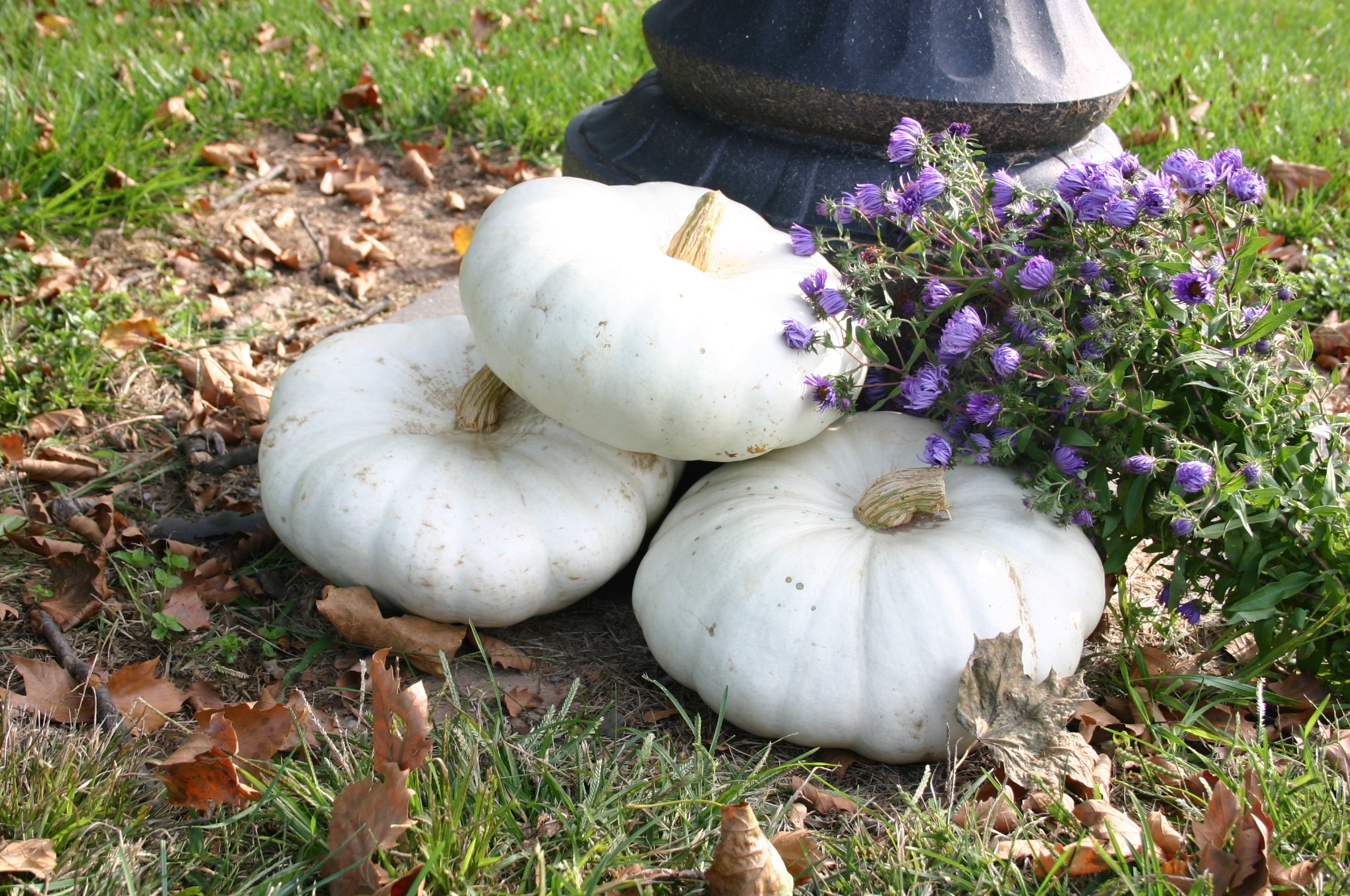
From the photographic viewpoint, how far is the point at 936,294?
2.02 meters

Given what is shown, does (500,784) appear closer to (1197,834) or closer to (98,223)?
(1197,834)

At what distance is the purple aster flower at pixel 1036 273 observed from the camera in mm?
1902

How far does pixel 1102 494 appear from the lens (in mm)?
2043

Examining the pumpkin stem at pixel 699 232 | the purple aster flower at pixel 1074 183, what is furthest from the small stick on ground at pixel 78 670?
the purple aster flower at pixel 1074 183

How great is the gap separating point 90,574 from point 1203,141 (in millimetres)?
4122

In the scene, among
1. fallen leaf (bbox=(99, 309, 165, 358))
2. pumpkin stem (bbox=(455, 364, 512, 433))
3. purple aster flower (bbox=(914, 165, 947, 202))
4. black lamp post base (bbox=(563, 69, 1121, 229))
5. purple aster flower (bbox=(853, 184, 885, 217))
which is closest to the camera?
purple aster flower (bbox=(914, 165, 947, 202))

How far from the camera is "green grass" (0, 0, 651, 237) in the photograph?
3512mm

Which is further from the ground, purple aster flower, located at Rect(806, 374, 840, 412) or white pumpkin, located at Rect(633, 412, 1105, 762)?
purple aster flower, located at Rect(806, 374, 840, 412)

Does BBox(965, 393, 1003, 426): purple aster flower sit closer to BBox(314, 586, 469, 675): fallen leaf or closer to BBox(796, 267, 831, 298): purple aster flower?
BBox(796, 267, 831, 298): purple aster flower

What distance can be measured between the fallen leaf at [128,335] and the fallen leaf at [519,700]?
5.68ft

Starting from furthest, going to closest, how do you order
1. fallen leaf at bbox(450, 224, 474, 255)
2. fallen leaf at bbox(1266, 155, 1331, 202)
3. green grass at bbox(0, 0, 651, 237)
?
fallen leaf at bbox(1266, 155, 1331, 202) → fallen leaf at bbox(450, 224, 474, 255) → green grass at bbox(0, 0, 651, 237)

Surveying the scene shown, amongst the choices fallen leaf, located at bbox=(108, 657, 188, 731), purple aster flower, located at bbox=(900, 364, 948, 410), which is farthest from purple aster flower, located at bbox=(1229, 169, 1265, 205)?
fallen leaf, located at bbox=(108, 657, 188, 731)

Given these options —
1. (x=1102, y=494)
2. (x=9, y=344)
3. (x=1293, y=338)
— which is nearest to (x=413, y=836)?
(x=1102, y=494)

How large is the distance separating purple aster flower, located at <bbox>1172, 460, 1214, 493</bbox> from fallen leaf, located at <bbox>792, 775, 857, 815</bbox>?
80cm
